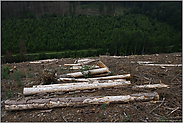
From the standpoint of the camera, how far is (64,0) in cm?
5334

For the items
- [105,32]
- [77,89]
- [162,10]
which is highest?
[162,10]

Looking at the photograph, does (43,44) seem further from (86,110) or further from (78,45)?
(86,110)

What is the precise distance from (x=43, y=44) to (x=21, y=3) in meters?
26.4

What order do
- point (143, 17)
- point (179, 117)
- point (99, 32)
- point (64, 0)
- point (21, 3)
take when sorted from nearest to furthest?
point (179, 117) → point (99, 32) → point (143, 17) → point (21, 3) → point (64, 0)

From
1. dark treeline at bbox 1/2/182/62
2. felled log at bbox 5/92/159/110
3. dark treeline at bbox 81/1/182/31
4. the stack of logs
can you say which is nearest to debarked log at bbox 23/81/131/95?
the stack of logs

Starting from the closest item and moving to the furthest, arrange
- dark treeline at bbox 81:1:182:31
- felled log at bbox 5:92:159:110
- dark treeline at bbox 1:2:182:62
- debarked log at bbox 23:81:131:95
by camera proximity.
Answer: felled log at bbox 5:92:159:110 < debarked log at bbox 23:81:131:95 < dark treeline at bbox 1:2:182:62 < dark treeline at bbox 81:1:182:31

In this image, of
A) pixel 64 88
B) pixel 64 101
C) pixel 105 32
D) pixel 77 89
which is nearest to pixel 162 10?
pixel 105 32

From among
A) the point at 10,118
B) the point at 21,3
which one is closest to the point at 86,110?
the point at 10,118

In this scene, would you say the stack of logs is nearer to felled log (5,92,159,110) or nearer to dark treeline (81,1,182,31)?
felled log (5,92,159,110)

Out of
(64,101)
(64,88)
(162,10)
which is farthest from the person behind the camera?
(162,10)

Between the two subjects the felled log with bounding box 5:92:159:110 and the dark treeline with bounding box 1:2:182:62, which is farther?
the dark treeline with bounding box 1:2:182:62

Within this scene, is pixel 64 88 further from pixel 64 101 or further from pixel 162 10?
pixel 162 10

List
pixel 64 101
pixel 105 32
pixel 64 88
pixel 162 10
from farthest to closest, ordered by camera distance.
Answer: pixel 162 10, pixel 105 32, pixel 64 88, pixel 64 101

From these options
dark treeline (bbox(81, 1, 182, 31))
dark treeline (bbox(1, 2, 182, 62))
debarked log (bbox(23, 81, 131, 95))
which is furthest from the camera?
dark treeline (bbox(81, 1, 182, 31))
